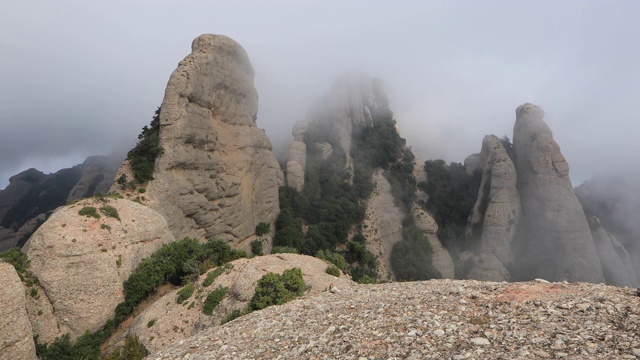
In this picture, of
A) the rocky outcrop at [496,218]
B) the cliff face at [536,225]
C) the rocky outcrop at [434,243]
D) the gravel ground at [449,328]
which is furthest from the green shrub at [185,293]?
the cliff face at [536,225]

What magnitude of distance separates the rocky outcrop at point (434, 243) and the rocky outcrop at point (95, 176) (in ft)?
218

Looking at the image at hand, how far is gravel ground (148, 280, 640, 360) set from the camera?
712 cm

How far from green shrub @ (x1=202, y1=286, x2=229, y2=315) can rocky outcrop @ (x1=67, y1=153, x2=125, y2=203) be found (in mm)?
65234

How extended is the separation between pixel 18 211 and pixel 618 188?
483 feet

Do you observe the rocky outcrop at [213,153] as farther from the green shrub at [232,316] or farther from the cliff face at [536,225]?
the cliff face at [536,225]

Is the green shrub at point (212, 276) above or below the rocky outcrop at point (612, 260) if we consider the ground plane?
above

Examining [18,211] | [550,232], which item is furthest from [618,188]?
[18,211]

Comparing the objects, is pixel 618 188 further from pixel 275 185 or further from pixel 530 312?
pixel 530 312

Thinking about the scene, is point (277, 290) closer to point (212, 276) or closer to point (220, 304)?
point (220, 304)

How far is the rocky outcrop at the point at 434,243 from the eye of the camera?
180ft

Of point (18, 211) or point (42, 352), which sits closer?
point (42, 352)

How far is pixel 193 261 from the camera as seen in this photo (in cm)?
2703

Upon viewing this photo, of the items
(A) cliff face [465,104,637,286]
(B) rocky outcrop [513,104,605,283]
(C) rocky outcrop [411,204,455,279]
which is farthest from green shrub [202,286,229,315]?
(B) rocky outcrop [513,104,605,283]

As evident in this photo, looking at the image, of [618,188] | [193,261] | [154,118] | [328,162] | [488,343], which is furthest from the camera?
[618,188]
